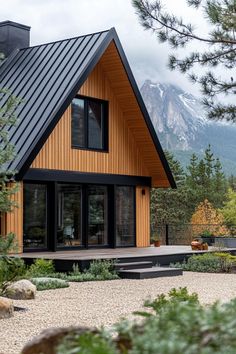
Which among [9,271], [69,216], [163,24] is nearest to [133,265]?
[69,216]

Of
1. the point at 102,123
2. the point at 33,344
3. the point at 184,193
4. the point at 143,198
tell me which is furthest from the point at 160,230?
the point at 33,344

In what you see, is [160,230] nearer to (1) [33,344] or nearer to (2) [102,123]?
(2) [102,123]

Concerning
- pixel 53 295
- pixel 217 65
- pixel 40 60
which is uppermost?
pixel 40 60

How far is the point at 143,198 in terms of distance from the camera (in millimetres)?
19109

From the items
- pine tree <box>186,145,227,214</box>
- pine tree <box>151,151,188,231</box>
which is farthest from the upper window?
pine tree <box>186,145,227,214</box>

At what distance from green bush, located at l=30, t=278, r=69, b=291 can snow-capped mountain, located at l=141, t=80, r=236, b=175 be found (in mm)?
97429

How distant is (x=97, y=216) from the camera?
17.5 m

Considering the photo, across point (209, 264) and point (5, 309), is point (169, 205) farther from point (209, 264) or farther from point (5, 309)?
point (5, 309)

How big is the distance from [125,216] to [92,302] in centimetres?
903

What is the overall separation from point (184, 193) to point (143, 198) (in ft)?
75.9

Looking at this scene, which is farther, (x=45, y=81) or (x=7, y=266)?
(x=45, y=81)

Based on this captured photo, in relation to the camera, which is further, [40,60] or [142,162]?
[142,162]

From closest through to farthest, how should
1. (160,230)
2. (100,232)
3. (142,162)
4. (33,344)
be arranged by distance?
(33,344) → (100,232) → (142,162) → (160,230)

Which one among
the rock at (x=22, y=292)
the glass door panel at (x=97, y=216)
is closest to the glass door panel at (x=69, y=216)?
the glass door panel at (x=97, y=216)
